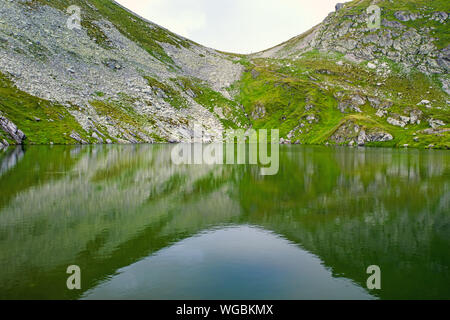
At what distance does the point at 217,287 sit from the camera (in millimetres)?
17156

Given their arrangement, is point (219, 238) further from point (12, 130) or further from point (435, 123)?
point (435, 123)

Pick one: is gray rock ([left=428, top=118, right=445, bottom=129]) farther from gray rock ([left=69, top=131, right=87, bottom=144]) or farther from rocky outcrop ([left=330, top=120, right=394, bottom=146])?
gray rock ([left=69, top=131, right=87, bottom=144])

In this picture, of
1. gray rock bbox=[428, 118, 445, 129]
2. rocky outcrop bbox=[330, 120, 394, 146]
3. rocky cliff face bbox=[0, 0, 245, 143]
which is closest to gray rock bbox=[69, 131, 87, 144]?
Result: rocky cliff face bbox=[0, 0, 245, 143]

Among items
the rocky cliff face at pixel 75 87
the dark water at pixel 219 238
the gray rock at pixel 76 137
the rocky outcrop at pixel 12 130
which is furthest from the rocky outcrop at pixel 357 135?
the rocky outcrop at pixel 12 130

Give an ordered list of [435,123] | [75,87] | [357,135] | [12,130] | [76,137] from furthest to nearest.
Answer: [435,123], [357,135], [75,87], [76,137], [12,130]

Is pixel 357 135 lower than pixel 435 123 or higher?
lower

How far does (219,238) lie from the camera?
2586 cm

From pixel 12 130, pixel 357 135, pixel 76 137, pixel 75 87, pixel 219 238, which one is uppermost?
pixel 75 87

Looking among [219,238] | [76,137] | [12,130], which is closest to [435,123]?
[76,137]

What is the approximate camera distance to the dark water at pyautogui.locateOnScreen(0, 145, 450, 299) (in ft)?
56.9

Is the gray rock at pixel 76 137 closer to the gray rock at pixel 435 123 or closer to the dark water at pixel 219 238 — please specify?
the dark water at pixel 219 238
